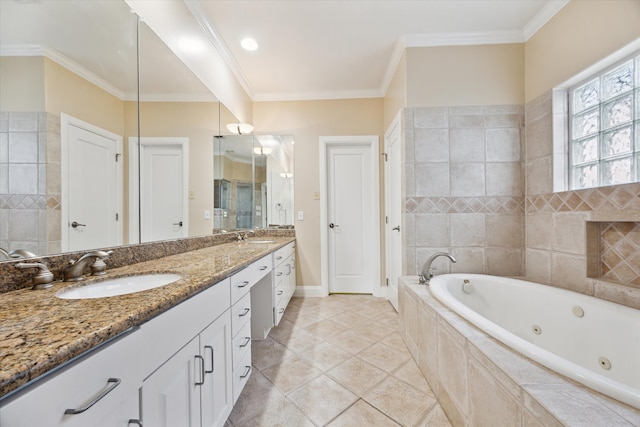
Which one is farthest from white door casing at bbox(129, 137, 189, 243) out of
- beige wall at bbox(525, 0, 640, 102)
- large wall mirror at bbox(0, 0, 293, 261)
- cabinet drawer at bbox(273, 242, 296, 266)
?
beige wall at bbox(525, 0, 640, 102)

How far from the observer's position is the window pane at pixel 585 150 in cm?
172

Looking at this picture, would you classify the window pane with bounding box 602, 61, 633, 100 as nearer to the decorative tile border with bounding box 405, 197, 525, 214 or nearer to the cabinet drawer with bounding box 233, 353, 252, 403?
the decorative tile border with bounding box 405, 197, 525, 214

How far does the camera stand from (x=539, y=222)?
1.99 meters

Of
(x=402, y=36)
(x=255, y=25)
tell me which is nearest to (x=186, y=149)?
(x=255, y=25)

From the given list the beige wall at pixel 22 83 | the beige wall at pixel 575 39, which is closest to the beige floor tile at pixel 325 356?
the beige wall at pixel 22 83

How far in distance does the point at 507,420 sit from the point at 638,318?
94 cm

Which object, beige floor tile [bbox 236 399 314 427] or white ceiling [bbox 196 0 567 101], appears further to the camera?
white ceiling [bbox 196 0 567 101]

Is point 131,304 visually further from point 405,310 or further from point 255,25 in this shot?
point 255,25

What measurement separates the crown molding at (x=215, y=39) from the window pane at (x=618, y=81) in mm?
2766

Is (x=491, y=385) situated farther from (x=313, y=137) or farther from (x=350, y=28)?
(x=313, y=137)

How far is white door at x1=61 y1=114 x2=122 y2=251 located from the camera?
1.01 m

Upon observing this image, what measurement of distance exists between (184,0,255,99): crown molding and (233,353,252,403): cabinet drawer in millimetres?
2354

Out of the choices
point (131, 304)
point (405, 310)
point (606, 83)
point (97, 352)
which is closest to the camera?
point (97, 352)

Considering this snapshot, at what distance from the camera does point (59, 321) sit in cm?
Answer: 58
